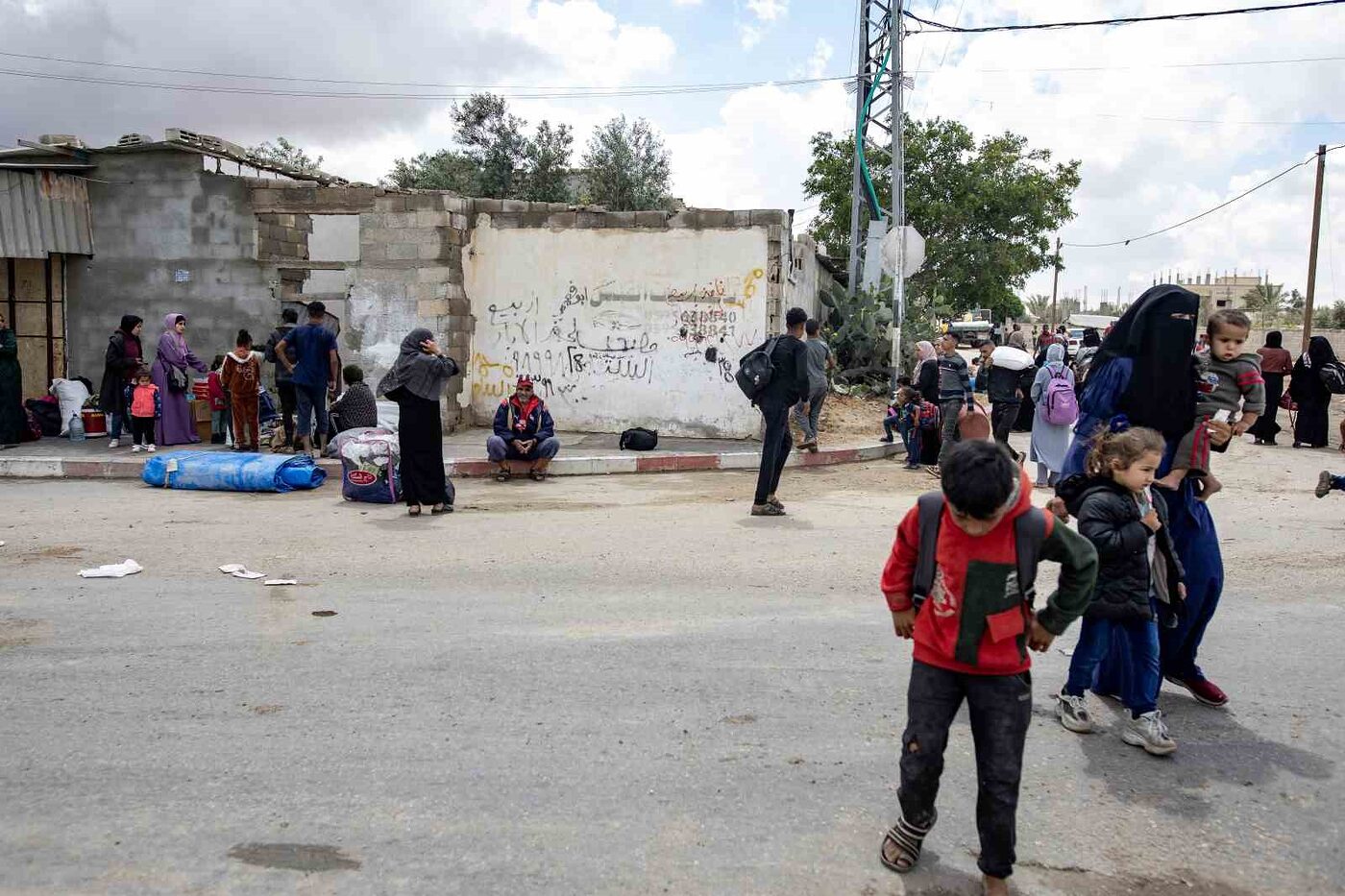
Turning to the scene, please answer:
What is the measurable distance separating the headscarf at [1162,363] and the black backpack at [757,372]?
4.21m

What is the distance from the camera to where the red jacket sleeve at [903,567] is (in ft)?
9.90

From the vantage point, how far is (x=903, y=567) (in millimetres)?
3057

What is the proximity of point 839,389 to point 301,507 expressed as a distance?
450 inches

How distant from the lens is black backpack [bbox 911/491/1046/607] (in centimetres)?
289

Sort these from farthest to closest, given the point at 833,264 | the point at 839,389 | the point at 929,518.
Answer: the point at 833,264 → the point at 839,389 → the point at 929,518

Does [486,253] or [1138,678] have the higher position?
[486,253]

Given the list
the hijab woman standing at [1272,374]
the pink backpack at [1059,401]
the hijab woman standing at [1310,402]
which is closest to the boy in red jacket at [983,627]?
the pink backpack at [1059,401]

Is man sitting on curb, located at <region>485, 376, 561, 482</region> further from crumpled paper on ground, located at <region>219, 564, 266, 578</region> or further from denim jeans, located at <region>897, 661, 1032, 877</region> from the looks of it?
denim jeans, located at <region>897, 661, 1032, 877</region>

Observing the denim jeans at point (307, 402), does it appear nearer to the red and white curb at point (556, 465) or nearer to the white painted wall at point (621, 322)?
the red and white curb at point (556, 465)

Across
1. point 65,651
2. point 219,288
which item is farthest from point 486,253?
point 65,651

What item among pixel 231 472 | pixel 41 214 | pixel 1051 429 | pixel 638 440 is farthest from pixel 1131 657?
pixel 41 214

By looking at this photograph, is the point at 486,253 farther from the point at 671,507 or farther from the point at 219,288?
the point at 671,507

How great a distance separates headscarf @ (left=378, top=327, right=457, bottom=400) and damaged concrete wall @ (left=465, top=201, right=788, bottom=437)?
5568 millimetres

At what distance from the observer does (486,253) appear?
14406 millimetres
